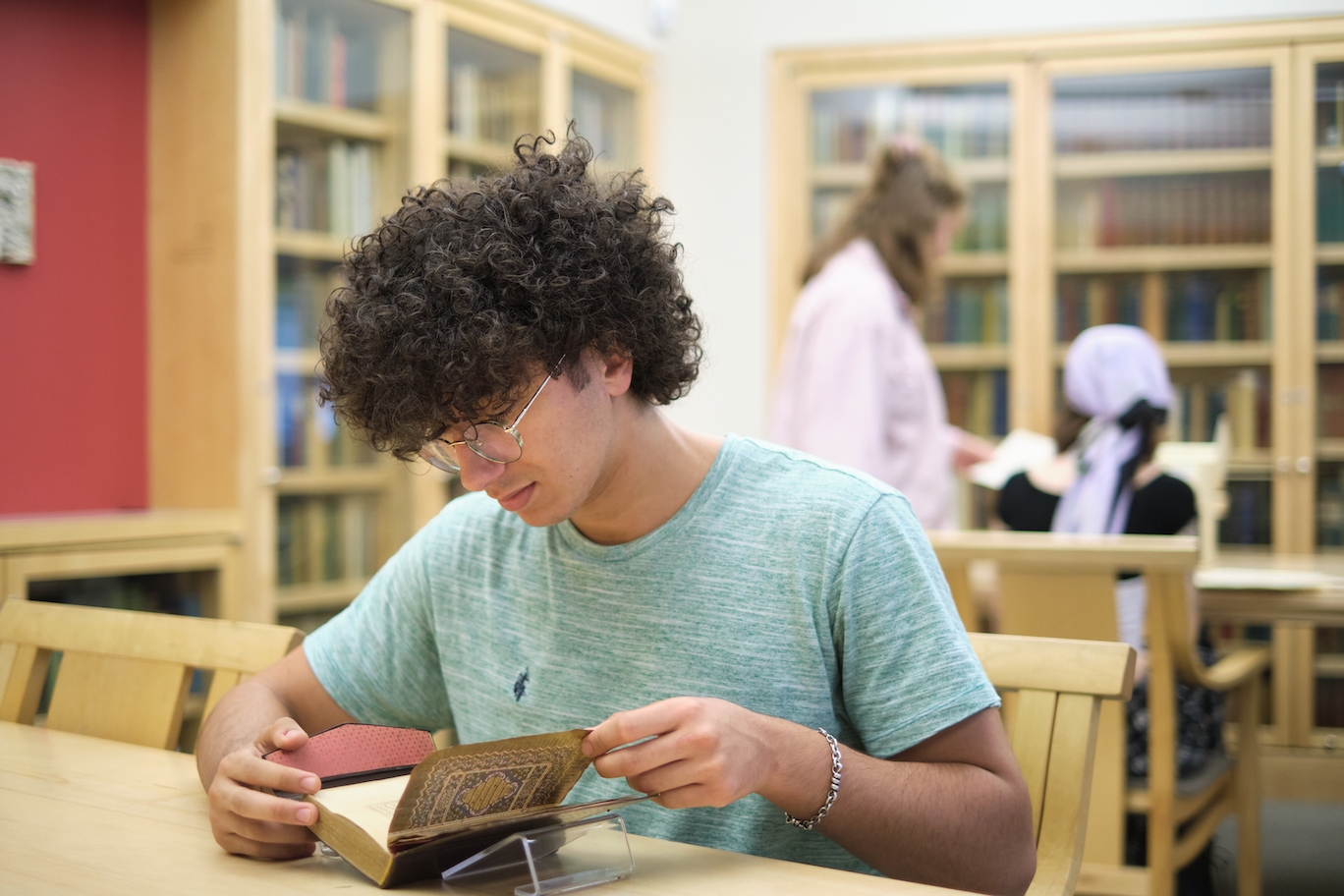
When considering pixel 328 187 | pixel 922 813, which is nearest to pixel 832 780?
pixel 922 813

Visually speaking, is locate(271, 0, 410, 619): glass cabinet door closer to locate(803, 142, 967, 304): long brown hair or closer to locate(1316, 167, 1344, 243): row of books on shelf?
locate(803, 142, 967, 304): long brown hair

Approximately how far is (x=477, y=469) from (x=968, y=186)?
3518 mm

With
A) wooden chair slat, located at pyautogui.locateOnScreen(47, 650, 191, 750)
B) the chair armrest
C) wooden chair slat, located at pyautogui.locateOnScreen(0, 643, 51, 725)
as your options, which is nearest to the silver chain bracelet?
wooden chair slat, located at pyautogui.locateOnScreen(47, 650, 191, 750)

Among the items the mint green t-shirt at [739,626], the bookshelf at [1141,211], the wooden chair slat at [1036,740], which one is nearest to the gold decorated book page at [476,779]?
the mint green t-shirt at [739,626]

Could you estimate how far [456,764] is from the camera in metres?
0.77

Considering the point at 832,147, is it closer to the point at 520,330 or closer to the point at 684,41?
the point at 684,41

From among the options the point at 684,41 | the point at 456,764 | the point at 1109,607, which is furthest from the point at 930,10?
the point at 456,764

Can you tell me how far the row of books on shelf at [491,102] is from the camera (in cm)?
361

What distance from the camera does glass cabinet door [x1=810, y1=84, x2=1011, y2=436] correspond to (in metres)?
4.27

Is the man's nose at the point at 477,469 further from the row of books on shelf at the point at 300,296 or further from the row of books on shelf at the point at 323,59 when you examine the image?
the row of books on shelf at the point at 323,59

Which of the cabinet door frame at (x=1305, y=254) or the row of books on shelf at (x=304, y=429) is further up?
the cabinet door frame at (x=1305, y=254)

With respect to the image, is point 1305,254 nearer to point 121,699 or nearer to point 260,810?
point 121,699

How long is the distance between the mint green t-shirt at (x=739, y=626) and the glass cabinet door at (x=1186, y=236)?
3.37m

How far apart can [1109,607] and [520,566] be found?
1166mm
